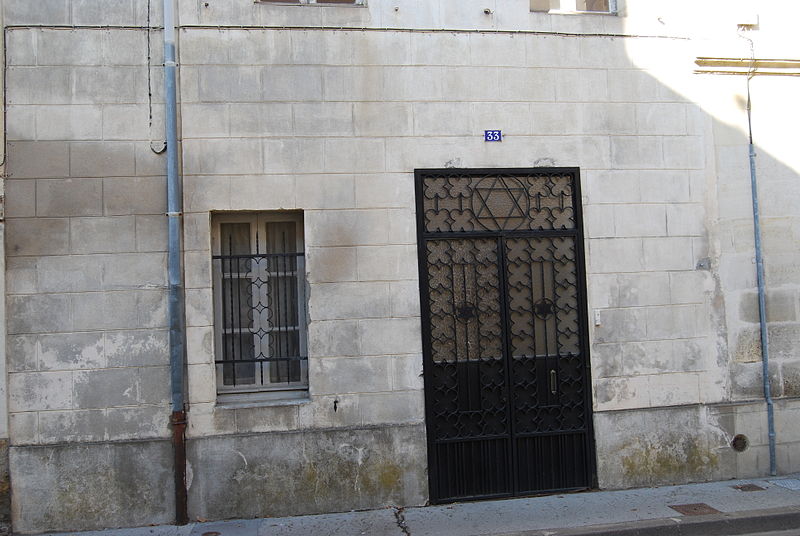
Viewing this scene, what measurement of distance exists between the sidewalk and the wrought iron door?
32 centimetres

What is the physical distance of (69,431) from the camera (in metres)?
5.61

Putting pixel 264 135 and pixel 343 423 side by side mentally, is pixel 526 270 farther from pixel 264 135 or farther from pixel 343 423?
pixel 264 135

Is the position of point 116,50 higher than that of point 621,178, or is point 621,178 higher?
point 116,50

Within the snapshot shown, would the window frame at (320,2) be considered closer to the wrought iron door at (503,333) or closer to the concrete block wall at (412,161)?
the concrete block wall at (412,161)

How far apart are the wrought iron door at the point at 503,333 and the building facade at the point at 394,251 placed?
2 cm

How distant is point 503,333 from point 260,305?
238 cm

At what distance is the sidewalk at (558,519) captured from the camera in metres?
5.31

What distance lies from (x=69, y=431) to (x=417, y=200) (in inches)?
148

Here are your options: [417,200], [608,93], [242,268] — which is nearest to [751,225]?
[608,93]

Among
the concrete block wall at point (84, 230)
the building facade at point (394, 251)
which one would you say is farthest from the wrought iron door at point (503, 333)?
the concrete block wall at point (84, 230)

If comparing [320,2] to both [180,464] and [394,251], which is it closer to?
[394,251]

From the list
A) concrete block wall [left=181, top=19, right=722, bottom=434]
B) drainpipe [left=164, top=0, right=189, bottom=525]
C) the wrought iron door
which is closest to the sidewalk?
the wrought iron door

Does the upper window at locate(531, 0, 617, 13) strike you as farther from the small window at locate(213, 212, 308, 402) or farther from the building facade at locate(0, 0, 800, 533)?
the small window at locate(213, 212, 308, 402)

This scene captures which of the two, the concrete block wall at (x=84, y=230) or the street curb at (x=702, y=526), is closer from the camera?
the street curb at (x=702, y=526)
